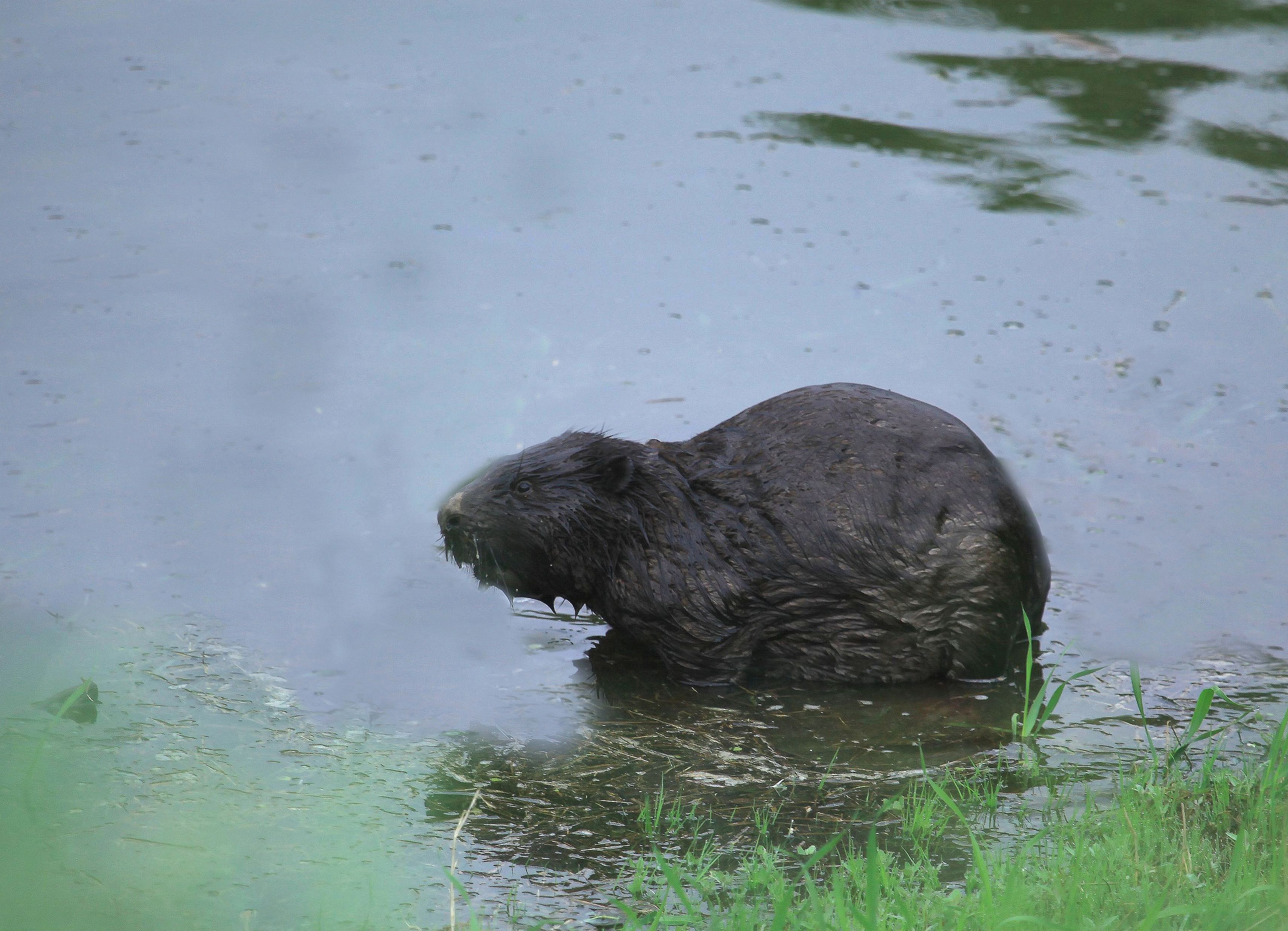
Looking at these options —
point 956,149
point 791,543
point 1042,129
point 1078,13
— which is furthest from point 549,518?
point 1078,13

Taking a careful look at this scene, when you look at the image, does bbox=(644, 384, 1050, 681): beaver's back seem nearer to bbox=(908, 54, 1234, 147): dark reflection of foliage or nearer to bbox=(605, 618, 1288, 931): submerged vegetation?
bbox=(605, 618, 1288, 931): submerged vegetation

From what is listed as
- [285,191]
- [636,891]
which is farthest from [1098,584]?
[285,191]

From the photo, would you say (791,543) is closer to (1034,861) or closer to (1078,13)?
(1034,861)

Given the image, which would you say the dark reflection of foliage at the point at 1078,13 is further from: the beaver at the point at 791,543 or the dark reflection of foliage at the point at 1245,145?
the beaver at the point at 791,543

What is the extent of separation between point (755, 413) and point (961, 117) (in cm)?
494

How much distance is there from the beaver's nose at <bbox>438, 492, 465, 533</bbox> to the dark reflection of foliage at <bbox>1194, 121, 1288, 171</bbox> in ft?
20.9

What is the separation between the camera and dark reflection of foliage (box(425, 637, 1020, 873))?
3.92 meters

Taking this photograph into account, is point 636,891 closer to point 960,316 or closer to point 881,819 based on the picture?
point 881,819

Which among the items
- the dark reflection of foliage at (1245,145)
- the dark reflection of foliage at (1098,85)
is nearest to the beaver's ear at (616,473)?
the dark reflection of foliage at (1098,85)

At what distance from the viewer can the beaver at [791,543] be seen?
480 cm

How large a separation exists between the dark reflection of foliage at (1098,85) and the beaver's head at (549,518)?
551 centimetres

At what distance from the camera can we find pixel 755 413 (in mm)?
5277

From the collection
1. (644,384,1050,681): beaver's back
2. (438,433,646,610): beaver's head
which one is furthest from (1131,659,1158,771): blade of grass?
(438,433,646,610): beaver's head

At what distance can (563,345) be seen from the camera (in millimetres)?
6969
